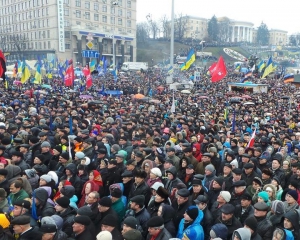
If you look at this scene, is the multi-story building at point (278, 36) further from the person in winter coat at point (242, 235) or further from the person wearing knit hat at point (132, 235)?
the person wearing knit hat at point (132, 235)

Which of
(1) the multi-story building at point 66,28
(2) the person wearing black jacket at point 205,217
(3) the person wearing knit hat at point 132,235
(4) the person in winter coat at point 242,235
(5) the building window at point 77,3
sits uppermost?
(5) the building window at point 77,3

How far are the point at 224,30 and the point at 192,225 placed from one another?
113029 millimetres

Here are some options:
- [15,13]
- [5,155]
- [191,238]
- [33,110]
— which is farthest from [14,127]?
[15,13]

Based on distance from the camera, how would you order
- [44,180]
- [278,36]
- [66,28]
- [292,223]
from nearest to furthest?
[292,223]
[44,180]
[66,28]
[278,36]

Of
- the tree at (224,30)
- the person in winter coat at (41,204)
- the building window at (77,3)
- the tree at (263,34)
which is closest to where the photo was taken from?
the person in winter coat at (41,204)

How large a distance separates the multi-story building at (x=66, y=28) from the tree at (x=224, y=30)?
41460 millimetres

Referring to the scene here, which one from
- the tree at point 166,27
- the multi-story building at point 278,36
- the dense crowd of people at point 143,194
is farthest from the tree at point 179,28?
the dense crowd of people at point 143,194

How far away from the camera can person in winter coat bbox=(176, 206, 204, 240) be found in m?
3.99

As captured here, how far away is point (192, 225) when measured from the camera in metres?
4.09

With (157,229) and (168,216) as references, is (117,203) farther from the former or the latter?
(157,229)

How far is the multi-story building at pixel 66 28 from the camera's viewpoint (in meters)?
62.7

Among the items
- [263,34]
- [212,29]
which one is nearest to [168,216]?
[212,29]

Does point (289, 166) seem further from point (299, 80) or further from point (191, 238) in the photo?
point (299, 80)

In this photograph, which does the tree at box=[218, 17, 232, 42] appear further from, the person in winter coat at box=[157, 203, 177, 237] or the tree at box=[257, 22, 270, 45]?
the person in winter coat at box=[157, 203, 177, 237]
